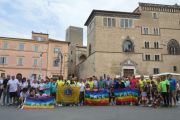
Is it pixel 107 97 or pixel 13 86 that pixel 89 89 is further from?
pixel 13 86

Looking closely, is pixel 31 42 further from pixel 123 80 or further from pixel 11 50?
pixel 123 80

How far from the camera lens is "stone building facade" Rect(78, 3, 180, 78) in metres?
43.3

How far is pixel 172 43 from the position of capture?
4569 cm

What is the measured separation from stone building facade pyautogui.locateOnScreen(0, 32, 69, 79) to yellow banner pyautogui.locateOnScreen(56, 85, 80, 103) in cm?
3900

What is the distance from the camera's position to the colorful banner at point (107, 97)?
59.4ft

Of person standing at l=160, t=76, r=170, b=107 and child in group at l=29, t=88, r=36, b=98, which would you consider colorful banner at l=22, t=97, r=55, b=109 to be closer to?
child in group at l=29, t=88, r=36, b=98

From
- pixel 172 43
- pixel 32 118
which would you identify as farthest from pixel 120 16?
pixel 32 118

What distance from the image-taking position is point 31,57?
192 ft

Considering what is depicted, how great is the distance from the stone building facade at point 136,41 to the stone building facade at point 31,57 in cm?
1473

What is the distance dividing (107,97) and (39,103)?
4.87 meters

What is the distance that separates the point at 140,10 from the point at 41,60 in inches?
975

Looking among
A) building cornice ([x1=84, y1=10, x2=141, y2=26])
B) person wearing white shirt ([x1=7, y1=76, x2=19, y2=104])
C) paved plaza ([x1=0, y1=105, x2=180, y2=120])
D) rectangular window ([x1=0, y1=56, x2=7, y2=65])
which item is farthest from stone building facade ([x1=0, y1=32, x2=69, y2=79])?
paved plaza ([x1=0, y1=105, x2=180, y2=120])

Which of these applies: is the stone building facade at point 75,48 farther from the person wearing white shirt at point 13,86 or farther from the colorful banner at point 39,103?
the colorful banner at point 39,103

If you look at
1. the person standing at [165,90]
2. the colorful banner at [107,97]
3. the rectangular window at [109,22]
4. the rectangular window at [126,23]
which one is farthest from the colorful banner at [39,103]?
the rectangular window at [126,23]
